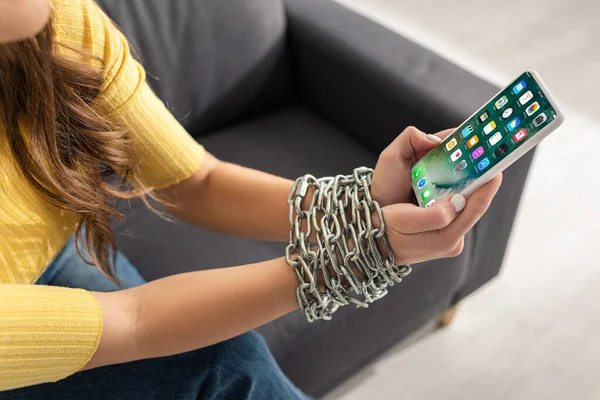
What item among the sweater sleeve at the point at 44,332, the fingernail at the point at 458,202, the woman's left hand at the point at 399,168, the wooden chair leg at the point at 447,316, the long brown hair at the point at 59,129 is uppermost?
the fingernail at the point at 458,202

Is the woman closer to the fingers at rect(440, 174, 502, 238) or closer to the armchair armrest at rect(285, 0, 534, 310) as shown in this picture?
the fingers at rect(440, 174, 502, 238)

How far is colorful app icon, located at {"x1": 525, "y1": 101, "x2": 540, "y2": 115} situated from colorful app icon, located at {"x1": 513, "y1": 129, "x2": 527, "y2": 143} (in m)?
0.02

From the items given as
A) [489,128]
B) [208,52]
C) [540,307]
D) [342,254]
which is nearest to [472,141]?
[489,128]

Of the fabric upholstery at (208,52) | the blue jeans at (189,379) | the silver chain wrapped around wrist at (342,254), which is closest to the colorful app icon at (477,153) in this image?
the silver chain wrapped around wrist at (342,254)

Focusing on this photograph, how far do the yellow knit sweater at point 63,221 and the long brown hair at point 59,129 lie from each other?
0.02 meters

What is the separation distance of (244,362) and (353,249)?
230mm

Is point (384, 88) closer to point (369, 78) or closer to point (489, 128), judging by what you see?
point (369, 78)

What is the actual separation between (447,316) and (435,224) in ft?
2.53

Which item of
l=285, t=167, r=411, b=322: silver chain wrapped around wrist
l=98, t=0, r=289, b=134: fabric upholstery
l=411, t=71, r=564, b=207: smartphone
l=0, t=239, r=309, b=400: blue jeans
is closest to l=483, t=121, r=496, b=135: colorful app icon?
l=411, t=71, r=564, b=207: smartphone

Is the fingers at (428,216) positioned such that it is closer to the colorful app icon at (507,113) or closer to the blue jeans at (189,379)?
the colorful app icon at (507,113)

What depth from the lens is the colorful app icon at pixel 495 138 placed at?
0.63 meters

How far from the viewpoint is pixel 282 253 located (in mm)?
1047

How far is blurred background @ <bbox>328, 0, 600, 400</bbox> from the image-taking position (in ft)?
4.11

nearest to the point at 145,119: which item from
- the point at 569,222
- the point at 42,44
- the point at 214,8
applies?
the point at 42,44
